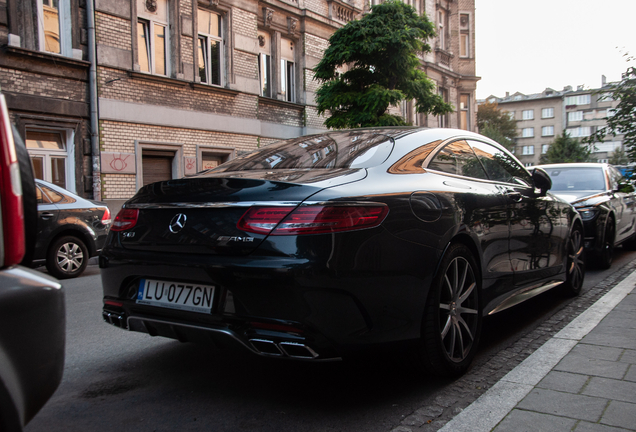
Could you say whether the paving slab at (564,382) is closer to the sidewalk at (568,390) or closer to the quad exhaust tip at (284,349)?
the sidewalk at (568,390)

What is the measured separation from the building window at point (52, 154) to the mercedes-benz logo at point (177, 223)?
35.6 ft

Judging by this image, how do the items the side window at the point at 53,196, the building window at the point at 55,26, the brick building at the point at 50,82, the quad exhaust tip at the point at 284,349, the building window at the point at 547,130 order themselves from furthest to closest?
the building window at the point at 547,130 → the building window at the point at 55,26 → the brick building at the point at 50,82 → the side window at the point at 53,196 → the quad exhaust tip at the point at 284,349

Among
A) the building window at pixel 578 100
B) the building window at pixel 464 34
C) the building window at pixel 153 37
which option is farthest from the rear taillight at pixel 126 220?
the building window at pixel 578 100

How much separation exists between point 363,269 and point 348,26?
594 inches

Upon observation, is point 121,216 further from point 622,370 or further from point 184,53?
point 184,53

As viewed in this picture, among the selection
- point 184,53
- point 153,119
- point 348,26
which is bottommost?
point 153,119

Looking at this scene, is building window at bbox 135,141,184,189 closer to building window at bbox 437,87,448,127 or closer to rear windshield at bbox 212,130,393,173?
rear windshield at bbox 212,130,393,173

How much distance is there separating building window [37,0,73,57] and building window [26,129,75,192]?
182cm

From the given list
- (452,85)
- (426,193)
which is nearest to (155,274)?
(426,193)

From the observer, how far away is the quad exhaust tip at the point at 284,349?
2.58m

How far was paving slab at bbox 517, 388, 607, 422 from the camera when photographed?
2.79 m

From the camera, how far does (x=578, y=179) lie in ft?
29.4

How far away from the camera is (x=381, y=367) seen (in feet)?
11.8

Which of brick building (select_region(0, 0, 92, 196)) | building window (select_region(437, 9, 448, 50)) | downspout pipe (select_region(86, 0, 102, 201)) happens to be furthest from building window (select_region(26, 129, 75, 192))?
building window (select_region(437, 9, 448, 50))
